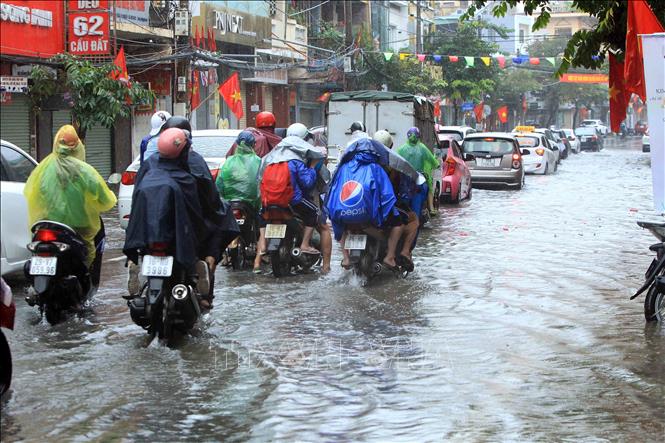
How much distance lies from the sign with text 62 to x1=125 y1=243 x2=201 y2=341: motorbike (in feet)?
53.0

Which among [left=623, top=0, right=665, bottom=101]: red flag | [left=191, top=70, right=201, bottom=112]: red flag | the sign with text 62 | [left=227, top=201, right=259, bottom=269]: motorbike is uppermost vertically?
the sign with text 62

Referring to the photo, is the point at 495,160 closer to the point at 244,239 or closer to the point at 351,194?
the point at 244,239

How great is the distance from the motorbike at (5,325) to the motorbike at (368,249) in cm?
517

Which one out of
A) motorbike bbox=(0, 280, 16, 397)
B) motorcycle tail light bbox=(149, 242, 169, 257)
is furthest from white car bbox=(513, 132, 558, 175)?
motorbike bbox=(0, 280, 16, 397)

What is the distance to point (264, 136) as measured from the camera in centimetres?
1332

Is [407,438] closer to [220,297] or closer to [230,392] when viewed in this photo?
[230,392]

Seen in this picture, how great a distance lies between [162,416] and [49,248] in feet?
9.11

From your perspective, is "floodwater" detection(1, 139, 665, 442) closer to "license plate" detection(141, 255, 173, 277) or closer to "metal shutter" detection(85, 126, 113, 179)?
"license plate" detection(141, 255, 173, 277)

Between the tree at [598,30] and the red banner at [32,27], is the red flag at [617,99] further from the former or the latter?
the red banner at [32,27]

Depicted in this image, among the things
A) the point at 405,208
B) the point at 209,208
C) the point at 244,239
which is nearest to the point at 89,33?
the point at 244,239

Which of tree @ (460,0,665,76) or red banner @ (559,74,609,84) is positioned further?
red banner @ (559,74,609,84)

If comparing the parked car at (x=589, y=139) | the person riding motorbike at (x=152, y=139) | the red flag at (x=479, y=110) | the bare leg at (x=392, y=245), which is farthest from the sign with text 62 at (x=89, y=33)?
the parked car at (x=589, y=139)

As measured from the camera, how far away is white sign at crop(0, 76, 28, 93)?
21125 millimetres

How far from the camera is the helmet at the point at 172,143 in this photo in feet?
25.8
